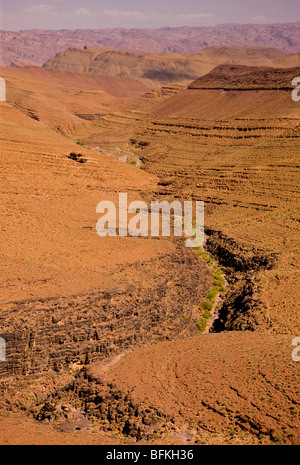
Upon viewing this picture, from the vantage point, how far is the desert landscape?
19.3 meters

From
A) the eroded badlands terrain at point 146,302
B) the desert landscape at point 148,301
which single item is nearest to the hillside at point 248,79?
the desert landscape at point 148,301

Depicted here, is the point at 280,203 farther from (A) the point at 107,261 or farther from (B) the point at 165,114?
(B) the point at 165,114

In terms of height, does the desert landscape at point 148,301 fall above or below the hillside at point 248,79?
below

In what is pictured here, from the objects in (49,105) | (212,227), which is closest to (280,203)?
(212,227)

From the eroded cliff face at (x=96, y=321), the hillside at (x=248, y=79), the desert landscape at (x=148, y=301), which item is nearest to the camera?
the desert landscape at (x=148, y=301)

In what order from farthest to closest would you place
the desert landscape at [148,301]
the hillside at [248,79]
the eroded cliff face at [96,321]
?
the hillside at [248,79] < the eroded cliff face at [96,321] < the desert landscape at [148,301]

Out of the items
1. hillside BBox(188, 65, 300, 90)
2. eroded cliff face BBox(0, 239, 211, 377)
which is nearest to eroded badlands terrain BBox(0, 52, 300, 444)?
eroded cliff face BBox(0, 239, 211, 377)

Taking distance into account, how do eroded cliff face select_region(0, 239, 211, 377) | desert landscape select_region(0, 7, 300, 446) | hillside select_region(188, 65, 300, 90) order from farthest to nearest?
1. hillside select_region(188, 65, 300, 90)
2. eroded cliff face select_region(0, 239, 211, 377)
3. desert landscape select_region(0, 7, 300, 446)

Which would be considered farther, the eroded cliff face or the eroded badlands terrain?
the eroded cliff face

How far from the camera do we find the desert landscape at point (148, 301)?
19.3 metres

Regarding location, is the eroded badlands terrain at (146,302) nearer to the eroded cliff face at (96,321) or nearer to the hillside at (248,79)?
the eroded cliff face at (96,321)

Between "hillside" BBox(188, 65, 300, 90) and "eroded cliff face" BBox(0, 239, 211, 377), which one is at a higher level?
"hillside" BBox(188, 65, 300, 90)

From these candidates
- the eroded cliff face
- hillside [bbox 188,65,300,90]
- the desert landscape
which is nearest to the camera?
the desert landscape

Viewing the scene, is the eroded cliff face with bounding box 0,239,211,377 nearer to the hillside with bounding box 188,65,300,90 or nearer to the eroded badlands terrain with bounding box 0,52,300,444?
the eroded badlands terrain with bounding box 0,52,300,444
